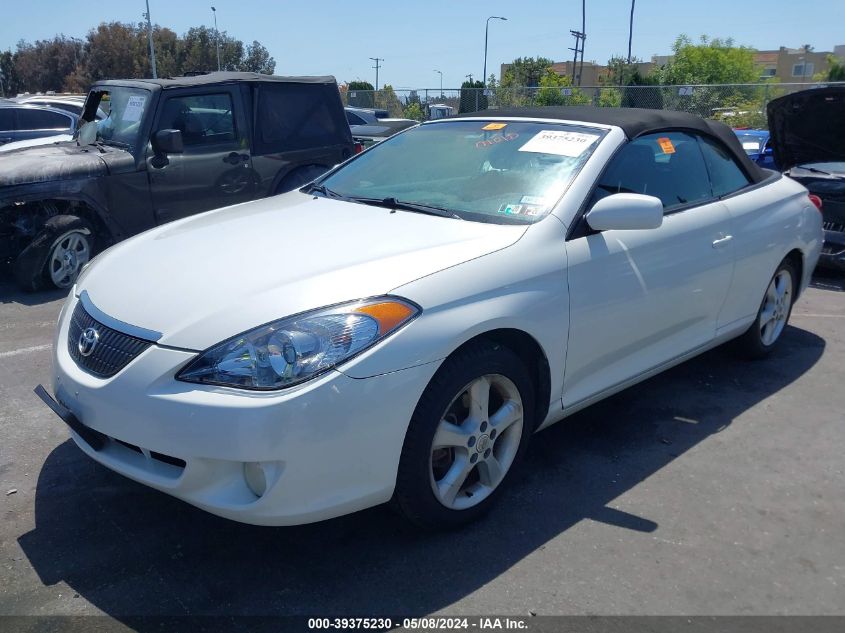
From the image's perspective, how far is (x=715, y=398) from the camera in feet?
Answer: 14.9

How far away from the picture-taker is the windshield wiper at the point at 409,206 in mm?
3477

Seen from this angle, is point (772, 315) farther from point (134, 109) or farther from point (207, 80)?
point (134, 109)

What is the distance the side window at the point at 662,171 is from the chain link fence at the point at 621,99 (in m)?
14.0

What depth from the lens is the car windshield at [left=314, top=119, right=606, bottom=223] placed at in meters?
3.50

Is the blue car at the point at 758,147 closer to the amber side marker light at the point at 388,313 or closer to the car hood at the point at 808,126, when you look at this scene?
the car hood at the point at 808,126

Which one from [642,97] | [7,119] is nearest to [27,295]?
[7,119]

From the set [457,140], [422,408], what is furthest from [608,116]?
[422,408]

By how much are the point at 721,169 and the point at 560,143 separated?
1336 mm

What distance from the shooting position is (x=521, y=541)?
3.02 meters

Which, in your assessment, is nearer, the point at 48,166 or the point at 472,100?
the point at 48,166

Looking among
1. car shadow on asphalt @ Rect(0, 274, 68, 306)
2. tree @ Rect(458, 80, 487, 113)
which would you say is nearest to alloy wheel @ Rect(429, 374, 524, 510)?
car shadow on asphalt @ Rect(0, 274, 68, 306)

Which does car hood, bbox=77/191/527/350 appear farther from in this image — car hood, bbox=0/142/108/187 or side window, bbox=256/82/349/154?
side window, bbox=256/82/349/154

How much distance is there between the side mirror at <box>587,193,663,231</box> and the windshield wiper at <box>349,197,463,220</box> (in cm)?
61

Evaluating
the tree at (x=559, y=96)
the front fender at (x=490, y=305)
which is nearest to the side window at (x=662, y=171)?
the front fender at (x=490, y=305)
